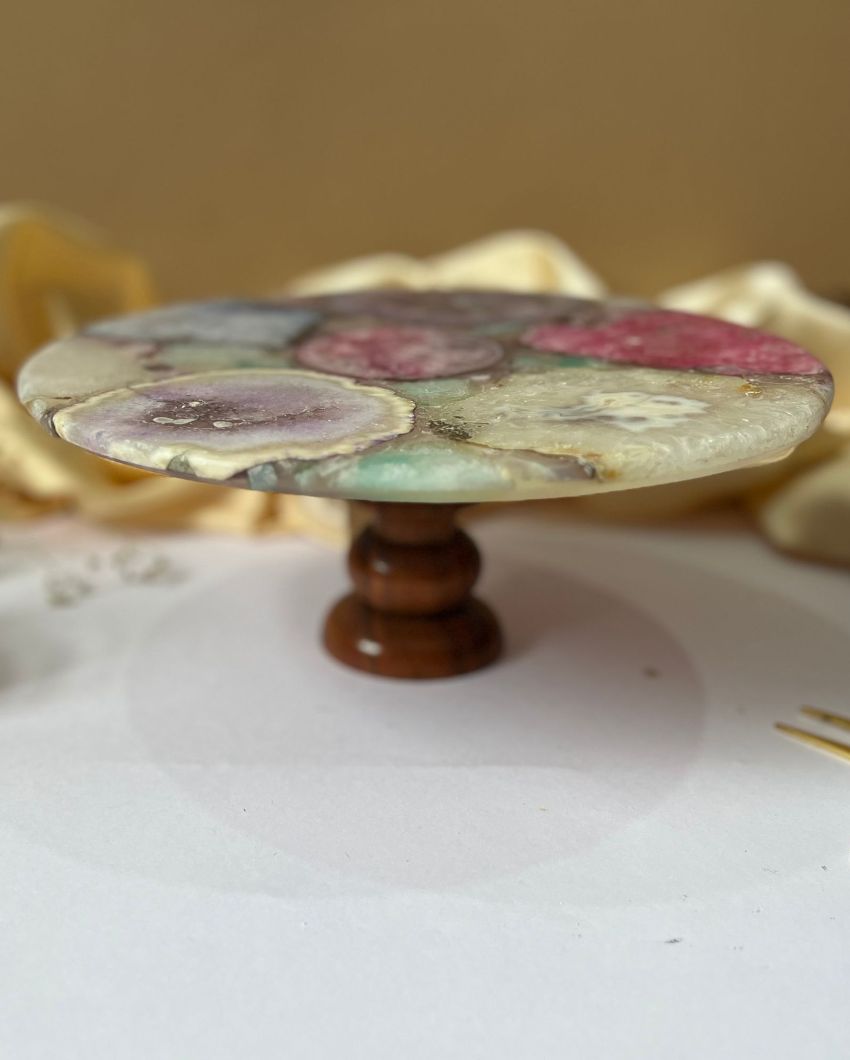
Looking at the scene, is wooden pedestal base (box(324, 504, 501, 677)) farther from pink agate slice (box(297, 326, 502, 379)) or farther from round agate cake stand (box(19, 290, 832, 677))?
pink agate slice (box(297, 326, 502, 379))

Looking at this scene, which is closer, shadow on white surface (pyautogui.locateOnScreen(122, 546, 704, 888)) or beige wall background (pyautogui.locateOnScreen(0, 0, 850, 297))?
shadow on white surface (pyautogui.locateOnScreen(122, 546, 704, 888))

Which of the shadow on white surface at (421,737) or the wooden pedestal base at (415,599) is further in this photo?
the wooden pedestal base at (415,599)

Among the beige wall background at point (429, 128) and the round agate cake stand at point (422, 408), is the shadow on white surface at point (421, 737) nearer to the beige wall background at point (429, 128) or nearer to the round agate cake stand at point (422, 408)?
the round agate cake stand at point (422, 408)

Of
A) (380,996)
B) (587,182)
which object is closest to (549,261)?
(587,182)

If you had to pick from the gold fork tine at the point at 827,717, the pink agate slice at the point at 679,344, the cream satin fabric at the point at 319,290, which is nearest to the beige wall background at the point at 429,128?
the cream satin fabric at the point at 319,290

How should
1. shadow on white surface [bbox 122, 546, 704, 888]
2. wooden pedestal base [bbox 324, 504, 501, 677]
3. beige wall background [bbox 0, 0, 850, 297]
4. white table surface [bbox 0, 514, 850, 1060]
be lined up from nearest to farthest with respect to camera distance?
1. white table surface [bbox 0, 514, 850, 1060]
2. shadow on white surface [bbox 122, 546, 704, 888]
3. wooden pedestal base [bbox 324, 504, 501, 677]
4. beige wall background [bbox 0, 0, 850, 297]

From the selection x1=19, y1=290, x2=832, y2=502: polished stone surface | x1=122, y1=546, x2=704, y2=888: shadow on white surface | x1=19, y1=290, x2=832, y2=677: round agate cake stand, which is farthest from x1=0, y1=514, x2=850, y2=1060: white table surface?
x1=19, y1=290, x2=832, y2=502: polished stone surface

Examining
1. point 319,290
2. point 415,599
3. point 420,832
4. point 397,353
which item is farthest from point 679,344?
point 319,290
